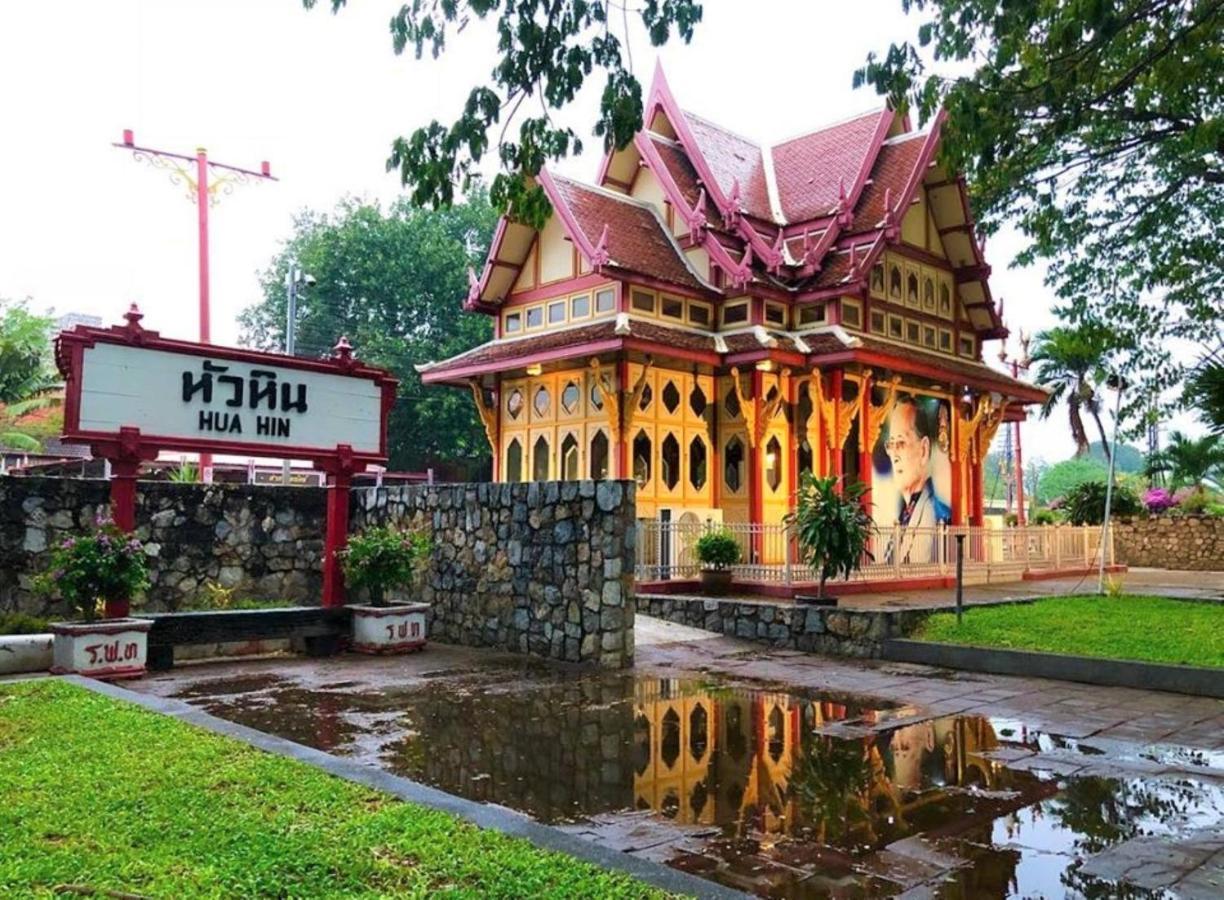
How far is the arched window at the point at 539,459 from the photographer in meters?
19.8

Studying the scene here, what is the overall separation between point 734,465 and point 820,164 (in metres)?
7.83

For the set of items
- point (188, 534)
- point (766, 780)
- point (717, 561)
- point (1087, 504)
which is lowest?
point (766, 780)

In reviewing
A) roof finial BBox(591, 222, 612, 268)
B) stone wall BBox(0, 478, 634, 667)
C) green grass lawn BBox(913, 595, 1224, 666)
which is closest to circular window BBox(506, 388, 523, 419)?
roof finial BBox(591, 222, 612, 268)

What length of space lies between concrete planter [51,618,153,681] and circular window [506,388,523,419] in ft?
36.3

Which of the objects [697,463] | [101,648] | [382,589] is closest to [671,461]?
[697,463]

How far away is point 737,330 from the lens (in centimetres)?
1897

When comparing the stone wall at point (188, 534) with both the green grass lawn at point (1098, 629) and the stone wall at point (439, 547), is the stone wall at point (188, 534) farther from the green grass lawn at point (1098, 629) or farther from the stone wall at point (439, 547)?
the green grass lawn at point (1098, 629)

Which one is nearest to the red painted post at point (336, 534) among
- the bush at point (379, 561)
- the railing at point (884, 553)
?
the bush at point (379, 561)

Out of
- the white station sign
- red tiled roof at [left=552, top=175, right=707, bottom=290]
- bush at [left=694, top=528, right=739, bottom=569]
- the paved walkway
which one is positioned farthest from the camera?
red tiled roof at [left=552, top=175, right=707, bottom=290]

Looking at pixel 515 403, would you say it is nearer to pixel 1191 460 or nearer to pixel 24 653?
pixel 24 653

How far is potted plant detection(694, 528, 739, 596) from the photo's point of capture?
16000mm

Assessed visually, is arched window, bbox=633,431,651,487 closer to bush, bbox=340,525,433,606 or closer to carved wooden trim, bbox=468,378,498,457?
carved wooden trim, bbox=468,378,498,457

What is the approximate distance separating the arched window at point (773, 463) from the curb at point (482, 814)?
13.3 m

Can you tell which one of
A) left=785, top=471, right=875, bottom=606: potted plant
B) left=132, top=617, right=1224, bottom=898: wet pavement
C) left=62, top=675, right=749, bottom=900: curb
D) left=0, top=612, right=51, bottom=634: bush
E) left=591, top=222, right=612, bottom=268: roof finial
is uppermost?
left=591, top=222, right=612, bottom=268: roof finial
